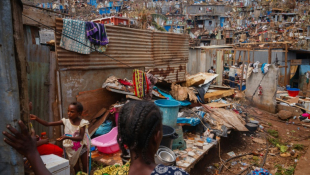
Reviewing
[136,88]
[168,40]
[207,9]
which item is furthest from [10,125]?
[207,9]

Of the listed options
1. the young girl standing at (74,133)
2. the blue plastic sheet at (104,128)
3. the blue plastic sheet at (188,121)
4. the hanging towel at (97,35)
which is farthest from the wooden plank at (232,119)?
the young girl standing at (74,133)

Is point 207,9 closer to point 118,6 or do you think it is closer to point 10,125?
point 118,6

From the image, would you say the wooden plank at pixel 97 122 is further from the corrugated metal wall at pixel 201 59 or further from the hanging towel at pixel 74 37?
the corrugated metal wall at pixel 201 59

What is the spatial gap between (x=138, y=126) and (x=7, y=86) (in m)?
0.80

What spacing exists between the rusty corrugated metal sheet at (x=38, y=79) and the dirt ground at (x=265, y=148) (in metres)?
3.67

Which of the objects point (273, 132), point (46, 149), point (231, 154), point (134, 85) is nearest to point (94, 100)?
point (134, 85)

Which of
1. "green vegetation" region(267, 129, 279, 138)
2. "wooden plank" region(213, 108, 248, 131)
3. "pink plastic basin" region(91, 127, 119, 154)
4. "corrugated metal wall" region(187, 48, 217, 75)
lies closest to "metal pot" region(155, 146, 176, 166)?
"pink plastic basin" region(91, 127, 119, 154)

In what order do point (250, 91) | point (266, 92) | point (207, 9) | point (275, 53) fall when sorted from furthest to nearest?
point (207, 9), point (275, 53), point (250, 91), point (266, 92)

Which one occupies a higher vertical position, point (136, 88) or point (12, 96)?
point (12, 96)

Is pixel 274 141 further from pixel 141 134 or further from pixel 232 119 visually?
pixel 141 134

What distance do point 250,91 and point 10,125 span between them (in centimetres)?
1109

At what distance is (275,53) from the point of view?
47.4 ft

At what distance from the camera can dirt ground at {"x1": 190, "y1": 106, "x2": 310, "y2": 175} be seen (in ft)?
16.8

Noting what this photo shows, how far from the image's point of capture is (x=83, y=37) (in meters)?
5.00
